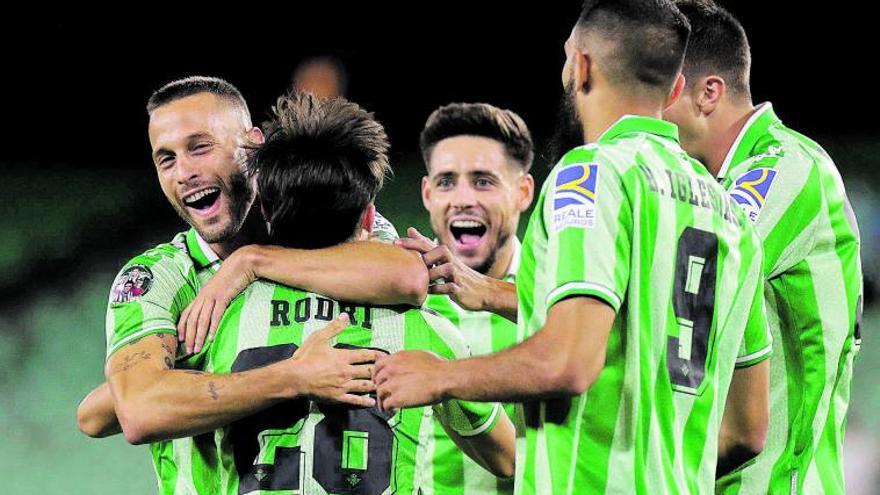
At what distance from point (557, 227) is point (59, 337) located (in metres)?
5.89

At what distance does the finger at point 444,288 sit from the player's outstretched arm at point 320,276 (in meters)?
0.34

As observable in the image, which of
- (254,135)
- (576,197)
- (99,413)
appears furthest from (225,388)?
(254,135)

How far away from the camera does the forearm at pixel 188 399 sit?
2475 millimetres

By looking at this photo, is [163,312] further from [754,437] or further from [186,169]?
[754,437]

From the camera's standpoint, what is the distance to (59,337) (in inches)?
302

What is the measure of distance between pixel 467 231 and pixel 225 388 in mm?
2676

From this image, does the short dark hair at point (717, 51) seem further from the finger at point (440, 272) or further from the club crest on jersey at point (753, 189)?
the finger at point (440, 272)

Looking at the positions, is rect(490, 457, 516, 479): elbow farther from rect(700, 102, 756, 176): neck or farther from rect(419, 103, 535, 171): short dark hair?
rect(419, 103, 535, 171): short dark hair

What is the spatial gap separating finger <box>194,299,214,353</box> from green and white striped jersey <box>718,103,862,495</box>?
1396 millimetres

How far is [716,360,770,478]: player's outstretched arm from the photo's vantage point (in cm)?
281

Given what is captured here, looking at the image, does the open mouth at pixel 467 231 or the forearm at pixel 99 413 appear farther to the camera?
the open mouth at pixel 467 231

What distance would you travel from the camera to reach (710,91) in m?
3.41

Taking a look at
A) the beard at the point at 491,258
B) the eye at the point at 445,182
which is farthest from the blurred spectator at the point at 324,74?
the beard at the point at 491,258

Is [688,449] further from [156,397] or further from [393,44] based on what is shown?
[393,44]
